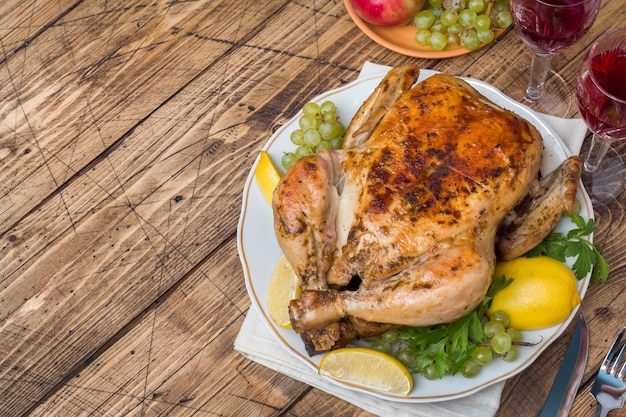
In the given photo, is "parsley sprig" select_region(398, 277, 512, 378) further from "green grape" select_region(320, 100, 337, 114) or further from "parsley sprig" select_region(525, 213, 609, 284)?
"green grape" select_region(320, 100, 337, 114)

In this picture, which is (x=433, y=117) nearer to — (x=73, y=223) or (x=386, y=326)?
(x=386, y=326)

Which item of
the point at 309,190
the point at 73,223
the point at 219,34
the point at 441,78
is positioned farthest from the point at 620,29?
the point at 73,223

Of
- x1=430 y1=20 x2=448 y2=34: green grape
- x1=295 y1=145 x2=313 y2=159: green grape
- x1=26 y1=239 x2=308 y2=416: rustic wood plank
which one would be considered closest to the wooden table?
x1=26 y1=239 x2=308 y2=416: rustic wood plank

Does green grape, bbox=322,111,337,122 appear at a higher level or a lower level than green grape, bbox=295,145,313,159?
higher

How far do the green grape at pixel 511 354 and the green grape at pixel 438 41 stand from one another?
104cm

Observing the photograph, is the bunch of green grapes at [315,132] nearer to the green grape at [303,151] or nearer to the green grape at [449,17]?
the green grape at [303,151]

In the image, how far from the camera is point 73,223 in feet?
7.59

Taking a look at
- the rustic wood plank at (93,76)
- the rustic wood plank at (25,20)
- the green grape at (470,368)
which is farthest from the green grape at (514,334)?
the rustic wood plank at (25,20)

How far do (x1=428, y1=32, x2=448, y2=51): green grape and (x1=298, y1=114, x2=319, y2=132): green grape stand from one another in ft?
1.75

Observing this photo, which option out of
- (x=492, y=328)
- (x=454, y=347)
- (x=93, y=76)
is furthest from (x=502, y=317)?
(x=93, y=76)

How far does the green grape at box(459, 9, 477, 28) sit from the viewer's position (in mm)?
2268

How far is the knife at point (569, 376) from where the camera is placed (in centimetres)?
189

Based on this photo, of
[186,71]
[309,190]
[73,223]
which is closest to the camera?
[309,190]

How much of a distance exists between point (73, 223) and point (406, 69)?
1.19 m
